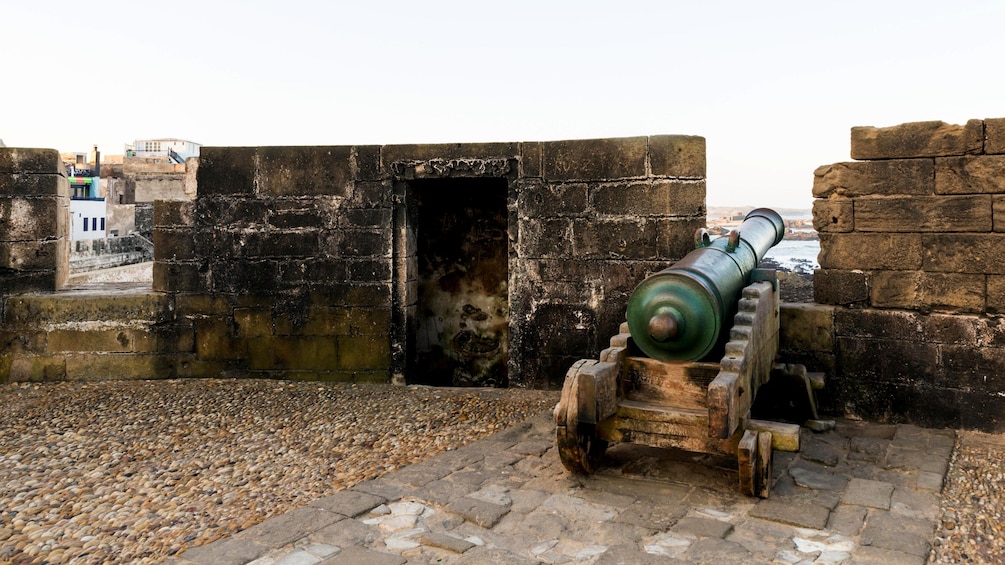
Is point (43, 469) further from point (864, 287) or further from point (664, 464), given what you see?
point (864, 287)

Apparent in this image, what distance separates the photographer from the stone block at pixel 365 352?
657 centimetres

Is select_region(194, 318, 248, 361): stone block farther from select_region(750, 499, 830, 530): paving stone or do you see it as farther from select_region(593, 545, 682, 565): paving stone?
select_region(750, 499, 830, 530): paving stone

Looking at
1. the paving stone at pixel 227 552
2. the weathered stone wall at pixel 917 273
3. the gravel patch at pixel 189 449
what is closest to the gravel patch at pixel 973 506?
the weathered stone wall at pixel 917 273

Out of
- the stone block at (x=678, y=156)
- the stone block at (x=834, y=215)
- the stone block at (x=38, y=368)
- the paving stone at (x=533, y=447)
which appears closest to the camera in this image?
the paving stone at (x=533, y=447)

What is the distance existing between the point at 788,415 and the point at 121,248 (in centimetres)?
2255

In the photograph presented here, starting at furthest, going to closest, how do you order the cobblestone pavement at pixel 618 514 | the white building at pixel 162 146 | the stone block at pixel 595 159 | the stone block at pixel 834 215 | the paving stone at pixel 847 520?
the white building at pixel 162 146 → the stone block at pixel 595 159 → the stone block at pixel 834 215 → the paving stone at pixel 847 520 → the cobblestone pavement at pixel 618 514

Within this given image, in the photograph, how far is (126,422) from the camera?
17.2 ft

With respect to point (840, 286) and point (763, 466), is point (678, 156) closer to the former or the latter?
point (840, 286)

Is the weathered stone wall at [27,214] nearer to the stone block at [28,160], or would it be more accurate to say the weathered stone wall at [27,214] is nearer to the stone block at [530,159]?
the stone block at [28,160]

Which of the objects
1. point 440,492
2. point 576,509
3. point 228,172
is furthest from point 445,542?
point 228,172

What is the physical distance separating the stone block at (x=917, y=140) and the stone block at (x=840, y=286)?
2.91 feet

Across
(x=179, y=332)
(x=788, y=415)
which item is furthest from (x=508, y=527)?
(x=179, y=332)

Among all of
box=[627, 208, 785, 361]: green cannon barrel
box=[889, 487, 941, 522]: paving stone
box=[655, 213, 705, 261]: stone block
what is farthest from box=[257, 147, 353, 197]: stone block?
box=[889, 487, 941, 522]: paving stone

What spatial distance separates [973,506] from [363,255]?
16.2 feet
